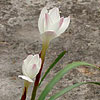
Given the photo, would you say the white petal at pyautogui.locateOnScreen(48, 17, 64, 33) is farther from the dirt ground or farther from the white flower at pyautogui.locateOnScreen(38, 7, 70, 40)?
the dirt ground

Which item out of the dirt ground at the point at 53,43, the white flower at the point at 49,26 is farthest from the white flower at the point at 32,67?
the dirt ground at the point at 53,43

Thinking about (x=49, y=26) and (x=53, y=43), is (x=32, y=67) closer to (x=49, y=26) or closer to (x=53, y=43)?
(x=49, y=26)

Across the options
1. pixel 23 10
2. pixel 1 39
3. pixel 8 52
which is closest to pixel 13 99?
pixel 8 52

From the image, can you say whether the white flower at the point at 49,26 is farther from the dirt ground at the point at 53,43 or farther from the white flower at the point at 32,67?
the dirt ground at the point at 53,43

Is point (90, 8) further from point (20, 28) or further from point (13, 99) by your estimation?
point (13, 99)

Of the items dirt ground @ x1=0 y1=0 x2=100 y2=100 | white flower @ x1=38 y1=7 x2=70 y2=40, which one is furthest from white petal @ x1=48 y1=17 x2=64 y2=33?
dirt ground @ x1=0 y1=0 x2=100 y2=100

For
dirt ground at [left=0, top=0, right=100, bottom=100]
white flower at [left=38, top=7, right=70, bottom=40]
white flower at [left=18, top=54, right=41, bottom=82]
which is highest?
white flower at [left=38, top=7, right=70, bottom=40]

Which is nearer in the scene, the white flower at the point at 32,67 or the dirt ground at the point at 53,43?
the white flower at the point at 32,67

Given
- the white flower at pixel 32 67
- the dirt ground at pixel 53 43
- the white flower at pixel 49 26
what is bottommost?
the dirt ground at pixel 53 43

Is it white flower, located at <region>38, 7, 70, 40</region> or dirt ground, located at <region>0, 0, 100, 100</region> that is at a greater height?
white flower, located at <region>38, 7, 70, 40</region>
